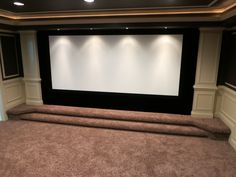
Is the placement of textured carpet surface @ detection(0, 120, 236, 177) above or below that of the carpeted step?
below

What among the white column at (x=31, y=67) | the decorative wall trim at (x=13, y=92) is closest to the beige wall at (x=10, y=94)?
the decorative wall trim at (x=13, y=92)

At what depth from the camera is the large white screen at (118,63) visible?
4270 mm

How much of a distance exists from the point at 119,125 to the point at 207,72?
92.6 inches

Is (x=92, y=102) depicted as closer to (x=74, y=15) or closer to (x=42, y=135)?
(x=42, y=135)

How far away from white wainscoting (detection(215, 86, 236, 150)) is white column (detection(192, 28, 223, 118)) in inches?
5.2

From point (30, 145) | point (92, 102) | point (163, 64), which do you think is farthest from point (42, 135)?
point (163, 64)

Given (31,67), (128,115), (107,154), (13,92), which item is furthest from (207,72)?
(13,92)

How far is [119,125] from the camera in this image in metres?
4.11

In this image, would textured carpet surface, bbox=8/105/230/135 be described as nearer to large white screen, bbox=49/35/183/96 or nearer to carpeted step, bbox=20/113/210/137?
carpeted step, bbox=20/113/210/137

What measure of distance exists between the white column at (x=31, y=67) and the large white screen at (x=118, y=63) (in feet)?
1.44

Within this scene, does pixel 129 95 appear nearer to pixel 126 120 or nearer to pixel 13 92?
pixel 126 120

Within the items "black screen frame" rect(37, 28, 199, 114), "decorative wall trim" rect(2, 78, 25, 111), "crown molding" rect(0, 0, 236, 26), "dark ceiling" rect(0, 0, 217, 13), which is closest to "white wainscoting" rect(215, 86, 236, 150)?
"black screen frame" rect(37, 28, 199, 114)

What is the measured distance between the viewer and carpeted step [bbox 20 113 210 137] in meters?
3.84

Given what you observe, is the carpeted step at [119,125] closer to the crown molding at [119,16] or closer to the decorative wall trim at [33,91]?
the decorative wall trim at [33,91]
